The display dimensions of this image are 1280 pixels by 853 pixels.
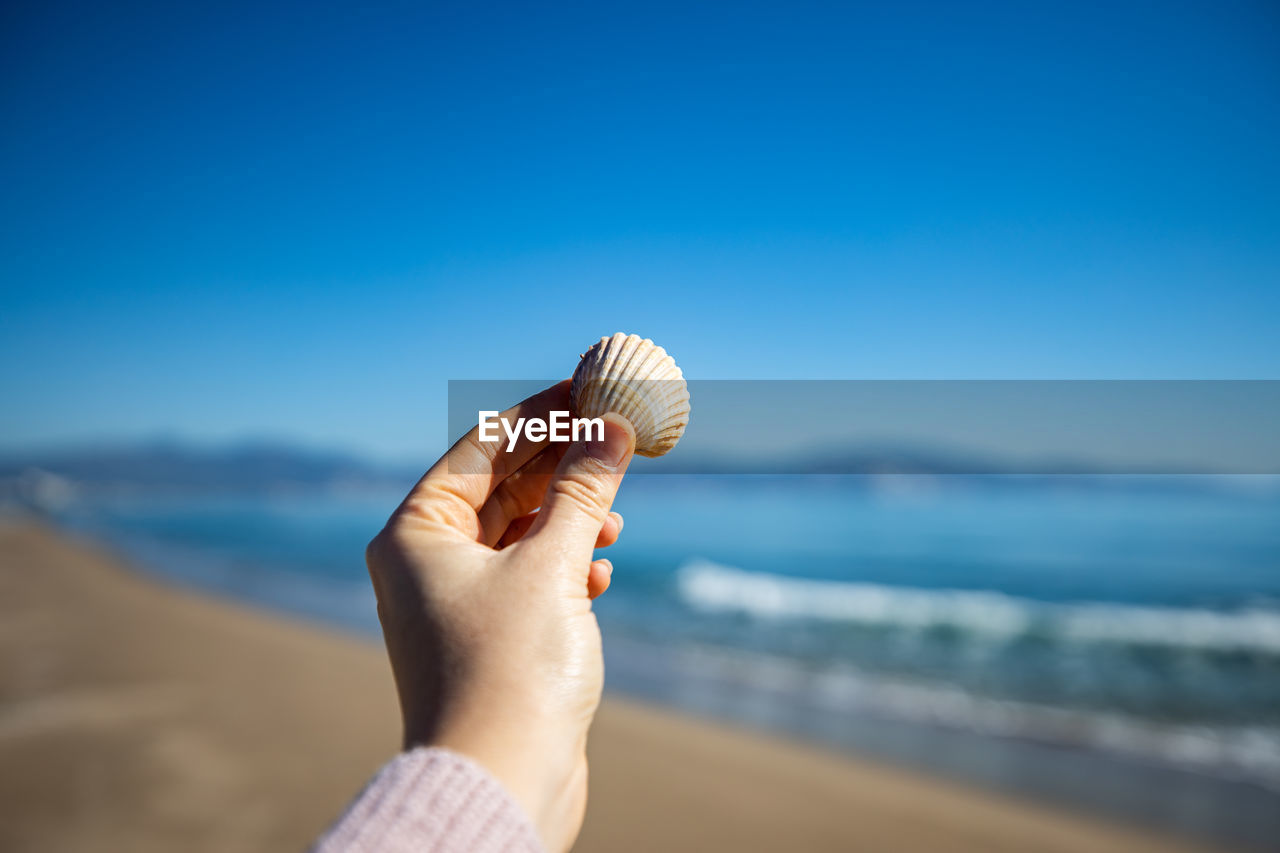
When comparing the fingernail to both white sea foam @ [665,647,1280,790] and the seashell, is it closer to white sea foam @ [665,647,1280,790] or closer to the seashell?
A: the seashell

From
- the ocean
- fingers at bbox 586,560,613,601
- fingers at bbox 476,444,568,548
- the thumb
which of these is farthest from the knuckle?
the ocean

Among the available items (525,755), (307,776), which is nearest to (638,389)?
(525,755)

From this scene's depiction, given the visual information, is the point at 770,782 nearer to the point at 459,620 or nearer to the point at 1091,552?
the point at 459,620

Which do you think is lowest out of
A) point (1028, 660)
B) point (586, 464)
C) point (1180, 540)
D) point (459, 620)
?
point (459, 620)

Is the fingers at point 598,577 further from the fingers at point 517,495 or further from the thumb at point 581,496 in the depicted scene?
the fingers at point 517,495

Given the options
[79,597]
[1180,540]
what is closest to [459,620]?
[79,597]

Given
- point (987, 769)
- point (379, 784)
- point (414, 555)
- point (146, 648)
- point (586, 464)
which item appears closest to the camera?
point (379, 784)

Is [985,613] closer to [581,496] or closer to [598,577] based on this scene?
[598,577]

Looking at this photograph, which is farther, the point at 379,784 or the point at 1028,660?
the point at 1028,660
